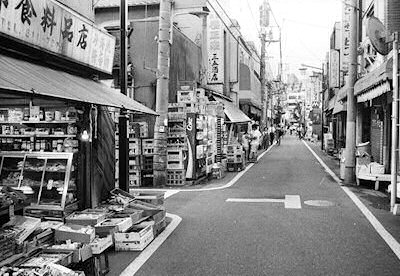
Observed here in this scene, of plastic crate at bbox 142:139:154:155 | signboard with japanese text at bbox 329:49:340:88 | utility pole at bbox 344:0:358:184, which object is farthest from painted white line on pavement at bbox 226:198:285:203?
signboard with japanese text at bbox 329:49:340:88

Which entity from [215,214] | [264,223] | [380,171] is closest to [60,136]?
[215,214]

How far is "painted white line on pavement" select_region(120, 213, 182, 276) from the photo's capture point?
21.2 ft

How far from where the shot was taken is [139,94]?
732 inches

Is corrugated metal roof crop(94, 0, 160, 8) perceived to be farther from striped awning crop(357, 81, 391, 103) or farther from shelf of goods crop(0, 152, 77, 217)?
shelf of goods crop(0, 152, 77, 217)

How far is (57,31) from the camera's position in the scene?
821cm

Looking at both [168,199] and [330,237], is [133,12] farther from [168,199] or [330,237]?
[330,237]

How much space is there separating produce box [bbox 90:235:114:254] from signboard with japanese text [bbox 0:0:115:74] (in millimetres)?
3545

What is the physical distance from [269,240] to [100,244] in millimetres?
3155

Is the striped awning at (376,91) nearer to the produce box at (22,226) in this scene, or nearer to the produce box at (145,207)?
the produce box at (145,207)

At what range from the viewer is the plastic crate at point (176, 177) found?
622 inches

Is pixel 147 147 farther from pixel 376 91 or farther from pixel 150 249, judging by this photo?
pixel 150 249

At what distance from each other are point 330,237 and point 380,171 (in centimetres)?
733

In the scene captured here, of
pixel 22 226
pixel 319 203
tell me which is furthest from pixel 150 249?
pixel 319 203

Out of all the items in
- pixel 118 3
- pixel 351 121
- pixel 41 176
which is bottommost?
pixel 41 176
